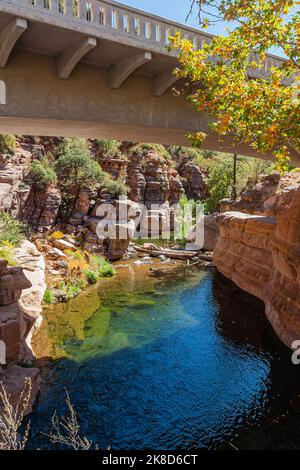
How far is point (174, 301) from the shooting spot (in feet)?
47.6

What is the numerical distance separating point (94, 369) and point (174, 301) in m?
5.96

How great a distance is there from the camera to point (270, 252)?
14195 millimetres

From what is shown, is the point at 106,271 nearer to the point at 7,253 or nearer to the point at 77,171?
the point at 7,253

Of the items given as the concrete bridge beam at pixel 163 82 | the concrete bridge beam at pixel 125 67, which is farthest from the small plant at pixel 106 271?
the concrete bridge beam at pixel 125 67

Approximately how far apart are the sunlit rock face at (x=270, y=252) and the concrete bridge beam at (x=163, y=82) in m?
5.16

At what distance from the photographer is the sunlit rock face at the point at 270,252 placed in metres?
10.2

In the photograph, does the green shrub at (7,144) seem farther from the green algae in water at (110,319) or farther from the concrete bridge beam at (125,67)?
the concrete bridge beam at (125,67)

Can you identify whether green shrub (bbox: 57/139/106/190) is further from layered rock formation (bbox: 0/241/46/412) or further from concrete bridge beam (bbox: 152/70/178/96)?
concrete bridge beam (bbox: 152/70/178/96)

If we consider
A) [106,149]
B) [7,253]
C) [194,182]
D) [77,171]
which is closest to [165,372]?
[7,253]

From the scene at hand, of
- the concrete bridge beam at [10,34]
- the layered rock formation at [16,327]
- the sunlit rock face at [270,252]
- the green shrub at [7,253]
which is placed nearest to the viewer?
the concrete bridge beam at [10,34]

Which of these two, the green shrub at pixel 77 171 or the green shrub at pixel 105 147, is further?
the green shrub at pixel 105 147

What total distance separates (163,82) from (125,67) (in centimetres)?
117

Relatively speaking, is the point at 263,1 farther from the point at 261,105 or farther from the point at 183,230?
the point at 183,230
